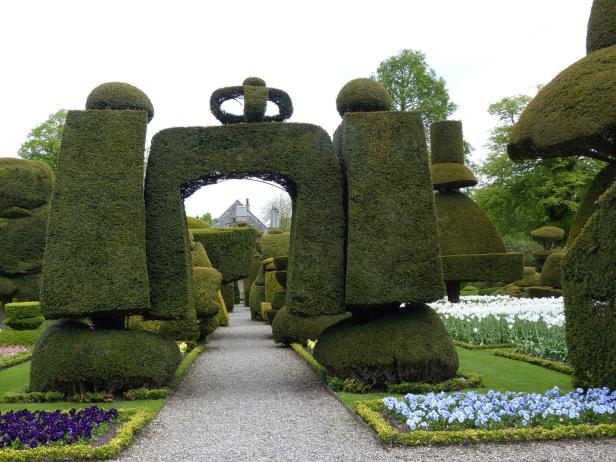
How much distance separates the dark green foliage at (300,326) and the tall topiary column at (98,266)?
5488mm

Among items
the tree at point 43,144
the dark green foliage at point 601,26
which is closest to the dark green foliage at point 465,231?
the dark green foliage at point 601,26

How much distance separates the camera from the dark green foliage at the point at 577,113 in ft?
31.6

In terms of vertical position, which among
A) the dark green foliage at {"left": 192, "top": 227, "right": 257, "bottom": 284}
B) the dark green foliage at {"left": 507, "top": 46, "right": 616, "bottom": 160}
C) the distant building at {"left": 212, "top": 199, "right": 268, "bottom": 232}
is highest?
the distant building at {"left": 212, "top": 199, "right": 268, "bottom": 232}

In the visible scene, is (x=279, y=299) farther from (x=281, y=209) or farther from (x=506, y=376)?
(x=281, y=209)

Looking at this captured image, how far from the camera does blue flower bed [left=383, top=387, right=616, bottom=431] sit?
603cm

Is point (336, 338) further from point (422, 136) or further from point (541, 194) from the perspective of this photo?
point (541, 194)

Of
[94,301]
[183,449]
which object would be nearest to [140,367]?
[94,301]

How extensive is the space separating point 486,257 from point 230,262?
8.55 meters

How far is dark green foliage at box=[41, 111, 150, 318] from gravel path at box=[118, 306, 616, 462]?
6.07ft

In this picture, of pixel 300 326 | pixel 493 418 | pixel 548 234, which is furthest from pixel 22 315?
pixel 548 234

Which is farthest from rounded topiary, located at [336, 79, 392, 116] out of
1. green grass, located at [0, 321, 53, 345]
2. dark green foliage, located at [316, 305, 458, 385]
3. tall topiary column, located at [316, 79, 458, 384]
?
green grass, located at [0, 321, 53, 345]

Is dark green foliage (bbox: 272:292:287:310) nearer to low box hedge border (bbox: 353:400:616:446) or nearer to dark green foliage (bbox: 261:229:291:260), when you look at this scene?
dark green foliage (bbox: 261:229:291:260)

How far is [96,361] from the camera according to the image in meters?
8.00

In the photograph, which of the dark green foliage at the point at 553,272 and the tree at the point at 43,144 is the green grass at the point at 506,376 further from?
the tree at the point at 43,144
